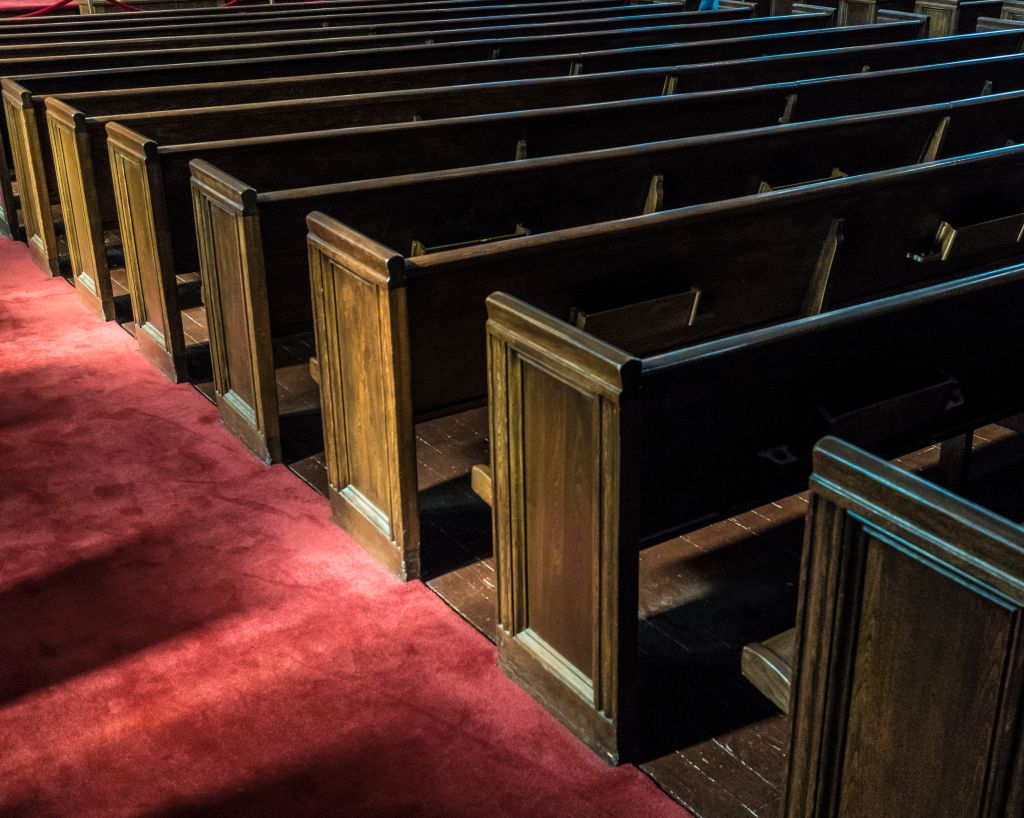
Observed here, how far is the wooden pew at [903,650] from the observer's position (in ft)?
4.86

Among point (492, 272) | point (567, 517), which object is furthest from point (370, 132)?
point (567, 517)

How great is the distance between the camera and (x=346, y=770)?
2244 millimetres

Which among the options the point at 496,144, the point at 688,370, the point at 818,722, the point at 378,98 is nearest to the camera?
the point at 818,722

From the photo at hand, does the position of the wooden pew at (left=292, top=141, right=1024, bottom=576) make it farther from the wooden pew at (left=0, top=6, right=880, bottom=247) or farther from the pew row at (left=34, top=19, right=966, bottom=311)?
the wooden pew at (left=0, top=6, right=880, bottom=247)

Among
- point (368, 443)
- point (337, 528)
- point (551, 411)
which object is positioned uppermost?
point (551, 411)

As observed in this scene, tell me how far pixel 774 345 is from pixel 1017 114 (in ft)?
8.42

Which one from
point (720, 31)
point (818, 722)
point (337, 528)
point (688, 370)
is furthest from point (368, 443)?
point (720, 31)

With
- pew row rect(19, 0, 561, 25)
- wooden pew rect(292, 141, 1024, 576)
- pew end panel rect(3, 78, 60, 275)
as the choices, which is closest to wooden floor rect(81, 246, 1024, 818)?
wooden pew rect(292, 141, 1024, 576)

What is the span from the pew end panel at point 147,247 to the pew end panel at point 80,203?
19 centimetres

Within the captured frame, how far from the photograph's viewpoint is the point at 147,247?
13.0 feet

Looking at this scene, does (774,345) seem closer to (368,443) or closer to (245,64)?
(368,443)

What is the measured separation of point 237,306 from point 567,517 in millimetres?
1542

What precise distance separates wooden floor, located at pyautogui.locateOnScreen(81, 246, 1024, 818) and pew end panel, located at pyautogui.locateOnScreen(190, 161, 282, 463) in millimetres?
164

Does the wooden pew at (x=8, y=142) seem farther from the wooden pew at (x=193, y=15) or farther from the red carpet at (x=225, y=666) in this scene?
the red carpet at (x=225, y=666)
